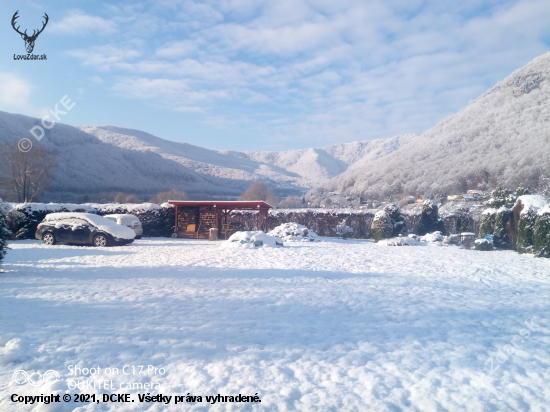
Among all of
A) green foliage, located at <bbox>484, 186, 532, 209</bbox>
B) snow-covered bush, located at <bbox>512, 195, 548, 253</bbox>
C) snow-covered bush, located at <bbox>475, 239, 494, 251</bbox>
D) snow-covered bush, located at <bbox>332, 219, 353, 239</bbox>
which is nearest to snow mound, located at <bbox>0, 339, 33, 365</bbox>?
snow-covered bush, located at <bbox>512, 195, 548, 253</bbox>

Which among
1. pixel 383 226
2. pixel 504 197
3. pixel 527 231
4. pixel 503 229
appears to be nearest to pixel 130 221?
pixel 383 226

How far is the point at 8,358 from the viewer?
3785mm

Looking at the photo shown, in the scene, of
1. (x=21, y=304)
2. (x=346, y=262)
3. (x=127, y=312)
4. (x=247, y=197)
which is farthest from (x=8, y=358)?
(x=247, y=197)

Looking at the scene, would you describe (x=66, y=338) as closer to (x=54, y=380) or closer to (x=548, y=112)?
(x=54, y=380)

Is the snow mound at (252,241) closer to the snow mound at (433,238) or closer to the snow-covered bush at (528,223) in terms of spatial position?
the snow mound at (433,238)

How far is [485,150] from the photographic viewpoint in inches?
1758

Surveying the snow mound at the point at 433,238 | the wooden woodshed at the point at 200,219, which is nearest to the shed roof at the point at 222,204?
the wooden woodshed at the point at 200,219

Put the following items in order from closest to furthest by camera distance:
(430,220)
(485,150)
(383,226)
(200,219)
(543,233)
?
1. (543,233)
2. (383,226)
3. (430,220)
4. (200,219)
5. (485,150)

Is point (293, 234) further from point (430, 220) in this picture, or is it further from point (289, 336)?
point (289, 336)

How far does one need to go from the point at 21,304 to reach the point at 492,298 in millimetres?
8781

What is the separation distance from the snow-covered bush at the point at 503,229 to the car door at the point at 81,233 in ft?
58.5

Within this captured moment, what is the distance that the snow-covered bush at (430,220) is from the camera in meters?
20.0

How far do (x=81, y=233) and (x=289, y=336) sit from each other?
1363cm

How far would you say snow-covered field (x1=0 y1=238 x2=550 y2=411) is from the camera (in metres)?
3.32
